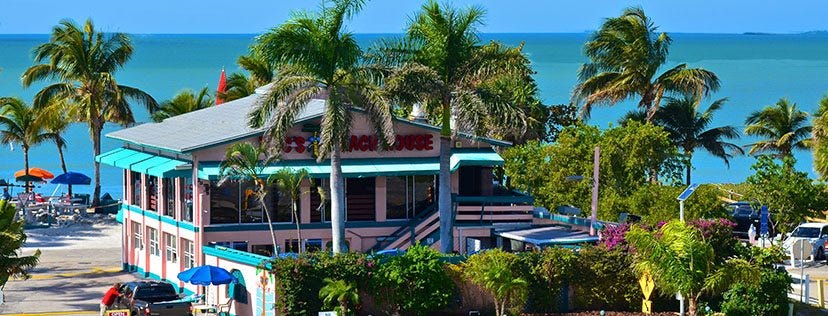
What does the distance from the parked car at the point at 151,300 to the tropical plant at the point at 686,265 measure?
11.5m

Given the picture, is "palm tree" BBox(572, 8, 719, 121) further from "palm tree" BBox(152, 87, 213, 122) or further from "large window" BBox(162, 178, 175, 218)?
"large window" BBox(162, 178, 175, 218)

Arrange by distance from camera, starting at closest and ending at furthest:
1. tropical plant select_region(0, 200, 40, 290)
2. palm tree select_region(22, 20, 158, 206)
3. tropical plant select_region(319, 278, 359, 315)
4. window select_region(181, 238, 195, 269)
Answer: tropical plant select_region(319, 278, 359, 315) → tropical plant select_region(0, 200, 40, 290) → window select_region(181, 238, 195, 269) → palm tree select_region(22, 20, 158, 206)

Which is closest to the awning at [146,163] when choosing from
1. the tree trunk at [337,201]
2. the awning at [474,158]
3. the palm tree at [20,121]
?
the tree trunk at [337,201]

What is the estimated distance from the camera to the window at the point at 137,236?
167ft

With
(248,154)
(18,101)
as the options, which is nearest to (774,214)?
(248,154)

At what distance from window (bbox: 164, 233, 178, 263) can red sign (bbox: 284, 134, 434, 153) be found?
14.9 feet

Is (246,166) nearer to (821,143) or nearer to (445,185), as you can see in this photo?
(445,185)

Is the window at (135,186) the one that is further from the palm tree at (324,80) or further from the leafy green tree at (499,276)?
the leafy green tree at (499,276)

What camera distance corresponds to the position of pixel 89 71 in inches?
2512

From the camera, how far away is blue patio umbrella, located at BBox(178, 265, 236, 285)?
133 ft

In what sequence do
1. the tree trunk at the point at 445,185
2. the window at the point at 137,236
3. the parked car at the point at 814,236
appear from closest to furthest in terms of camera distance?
1. the tree trunk at the point at 445,185
2. the window at the point at 137,236
3. the parked car at the point at 814,236

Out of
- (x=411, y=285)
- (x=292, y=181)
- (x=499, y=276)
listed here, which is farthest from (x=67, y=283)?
(x=499, y=276)

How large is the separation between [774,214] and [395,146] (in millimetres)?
15093

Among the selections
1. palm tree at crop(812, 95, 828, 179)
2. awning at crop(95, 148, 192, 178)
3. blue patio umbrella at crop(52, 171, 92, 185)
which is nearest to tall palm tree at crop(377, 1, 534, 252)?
awning at crop(95, 148, 192, 178)
